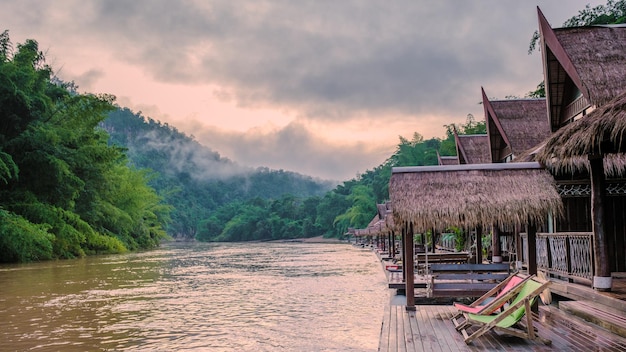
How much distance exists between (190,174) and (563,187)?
407ft

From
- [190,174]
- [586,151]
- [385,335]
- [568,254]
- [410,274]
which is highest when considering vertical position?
[190,174]

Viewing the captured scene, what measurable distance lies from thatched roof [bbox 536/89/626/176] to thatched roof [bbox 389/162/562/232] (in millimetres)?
531

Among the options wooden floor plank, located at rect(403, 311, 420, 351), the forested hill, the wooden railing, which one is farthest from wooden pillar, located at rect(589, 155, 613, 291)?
the forested hill

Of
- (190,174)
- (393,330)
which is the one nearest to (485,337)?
(393,330)

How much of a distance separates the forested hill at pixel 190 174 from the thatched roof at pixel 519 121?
88869 millimetres

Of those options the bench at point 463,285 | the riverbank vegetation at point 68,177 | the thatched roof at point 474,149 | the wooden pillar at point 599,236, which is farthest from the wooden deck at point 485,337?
the riverbank vegetation at point 68,177

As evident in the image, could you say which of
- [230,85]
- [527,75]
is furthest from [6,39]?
[527,75]

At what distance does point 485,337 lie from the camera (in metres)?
6.77

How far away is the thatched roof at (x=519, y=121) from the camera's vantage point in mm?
15773

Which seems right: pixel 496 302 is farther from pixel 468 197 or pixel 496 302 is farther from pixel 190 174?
pixel 190 174

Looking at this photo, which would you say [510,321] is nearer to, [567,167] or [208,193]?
[567,167]

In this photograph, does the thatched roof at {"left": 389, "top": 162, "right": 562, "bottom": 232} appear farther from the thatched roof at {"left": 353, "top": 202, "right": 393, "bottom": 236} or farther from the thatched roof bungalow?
the thatched roof at {"left": 353, "top": 202, "right": 393, "bottom": 236}

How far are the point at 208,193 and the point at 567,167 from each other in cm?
11960

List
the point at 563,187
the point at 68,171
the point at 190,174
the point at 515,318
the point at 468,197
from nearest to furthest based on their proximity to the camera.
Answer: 1. the point at 515,318
2. the point at 468,197
3. the point at 563,187
4. the point at 68,171
5. the point at 190,174
